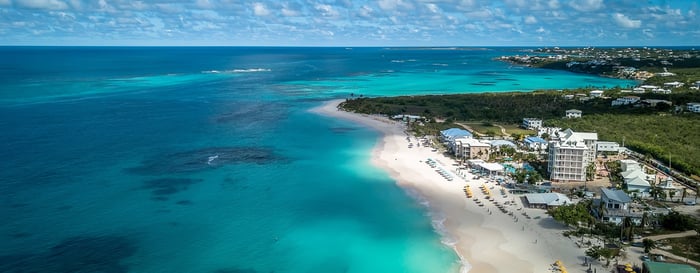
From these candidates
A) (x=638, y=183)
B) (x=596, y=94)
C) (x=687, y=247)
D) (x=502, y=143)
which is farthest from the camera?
(x=596, y=94)

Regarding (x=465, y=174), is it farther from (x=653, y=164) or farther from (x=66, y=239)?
(x=66, y=239)

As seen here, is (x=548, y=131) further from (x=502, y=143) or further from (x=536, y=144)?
(x=502, y=143)

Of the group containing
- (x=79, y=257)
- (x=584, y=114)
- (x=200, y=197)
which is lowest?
(x=79, y=257)

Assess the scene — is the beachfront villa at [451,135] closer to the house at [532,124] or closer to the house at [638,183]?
the house at [532,124]

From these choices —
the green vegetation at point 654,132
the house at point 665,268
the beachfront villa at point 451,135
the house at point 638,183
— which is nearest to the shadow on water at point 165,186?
the beachfront villa at point 451,135

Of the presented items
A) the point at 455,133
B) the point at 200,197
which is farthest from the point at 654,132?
the point at 200,197


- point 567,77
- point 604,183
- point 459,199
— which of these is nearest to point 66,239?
point 459,199

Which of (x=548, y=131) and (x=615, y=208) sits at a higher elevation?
(x=548, y=131)
